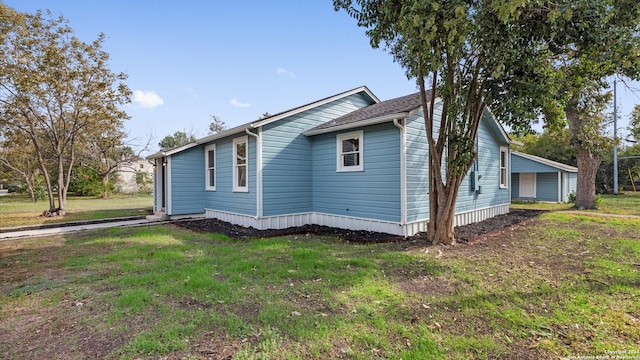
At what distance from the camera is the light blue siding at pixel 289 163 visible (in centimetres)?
877

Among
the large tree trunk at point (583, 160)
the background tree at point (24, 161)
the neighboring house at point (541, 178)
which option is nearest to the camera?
the large tree trunk at point (583, 160)

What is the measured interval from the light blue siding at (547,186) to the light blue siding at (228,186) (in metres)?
19.7

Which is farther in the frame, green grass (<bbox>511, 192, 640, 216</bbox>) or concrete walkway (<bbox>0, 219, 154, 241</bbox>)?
green grass (<bbox>511, 192, 640, 216</bbox>)

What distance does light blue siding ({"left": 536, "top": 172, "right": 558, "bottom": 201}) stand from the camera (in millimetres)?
18719

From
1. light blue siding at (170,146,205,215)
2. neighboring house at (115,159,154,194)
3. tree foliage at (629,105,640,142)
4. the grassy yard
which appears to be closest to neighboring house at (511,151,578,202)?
tree foliage at (629,105,640,142)

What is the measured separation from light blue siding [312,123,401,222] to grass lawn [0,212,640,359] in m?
1.64

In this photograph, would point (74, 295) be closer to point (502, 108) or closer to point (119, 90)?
point (502, 108)

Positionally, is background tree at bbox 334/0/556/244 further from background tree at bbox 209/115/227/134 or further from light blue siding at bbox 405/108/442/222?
background tree at bbox 209/115/227/134

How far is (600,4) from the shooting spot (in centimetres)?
457

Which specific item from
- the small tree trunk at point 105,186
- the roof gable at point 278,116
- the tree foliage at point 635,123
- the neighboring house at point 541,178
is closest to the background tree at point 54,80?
the roof gable at point 278,116

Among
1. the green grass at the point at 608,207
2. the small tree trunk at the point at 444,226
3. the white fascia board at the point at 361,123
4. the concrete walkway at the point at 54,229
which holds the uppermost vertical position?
the white fascia board at the point at 361,123

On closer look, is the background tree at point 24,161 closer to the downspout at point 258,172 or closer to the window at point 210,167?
the window at point 210,167

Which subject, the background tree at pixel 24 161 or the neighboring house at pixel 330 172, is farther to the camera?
the background tree at pixel 24 161

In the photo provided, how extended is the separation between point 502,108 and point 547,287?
3341mm
